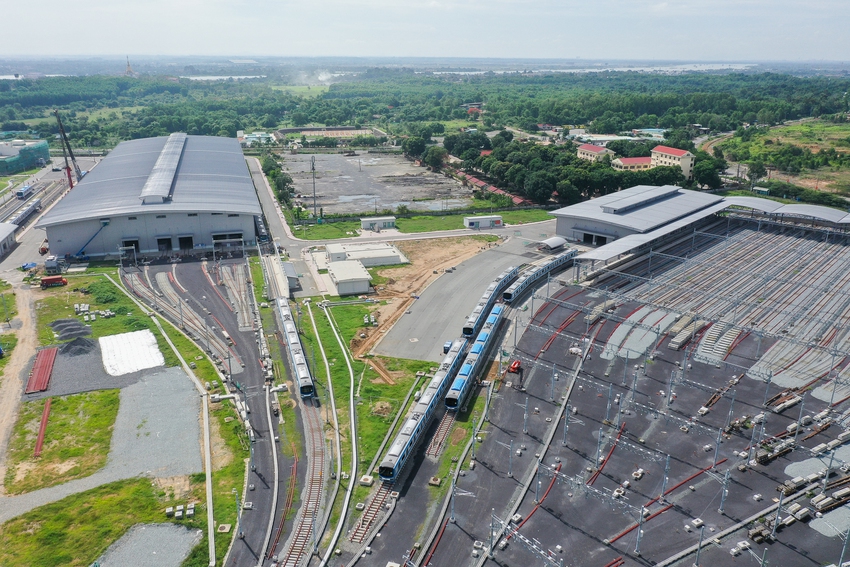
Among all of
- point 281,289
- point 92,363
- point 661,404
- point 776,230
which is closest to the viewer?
point 661,404

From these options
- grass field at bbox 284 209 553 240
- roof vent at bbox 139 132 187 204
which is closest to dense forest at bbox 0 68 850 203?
grass field at bbox 284 209 553 240

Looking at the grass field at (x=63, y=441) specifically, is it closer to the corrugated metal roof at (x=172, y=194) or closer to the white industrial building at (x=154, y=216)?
the white industrial building at (x=154, y=216)

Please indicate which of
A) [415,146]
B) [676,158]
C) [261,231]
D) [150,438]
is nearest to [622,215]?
[676,158]

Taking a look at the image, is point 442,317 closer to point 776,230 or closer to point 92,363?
point 92,363

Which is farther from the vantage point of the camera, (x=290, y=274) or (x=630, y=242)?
→ (x=630, y=242)

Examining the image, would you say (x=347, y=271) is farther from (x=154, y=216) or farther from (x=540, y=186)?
(x=540, y=186)

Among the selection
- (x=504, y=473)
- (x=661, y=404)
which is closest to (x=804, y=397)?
(x=661, y=404)

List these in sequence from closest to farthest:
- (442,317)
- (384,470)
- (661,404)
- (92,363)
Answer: (384,470) → (661,404) → (92,363) → (442,317)
